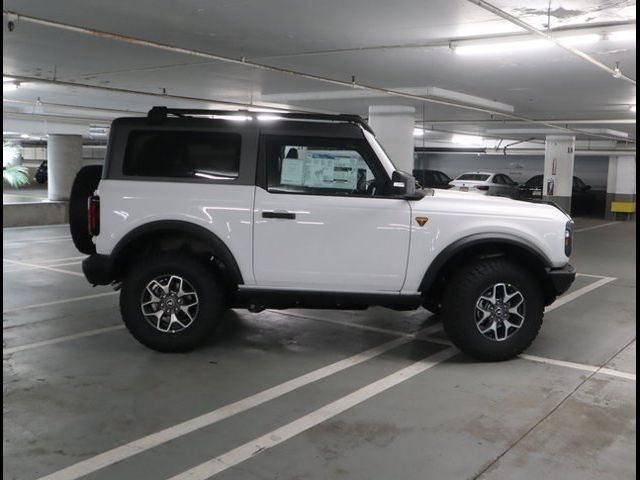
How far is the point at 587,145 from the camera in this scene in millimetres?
24547

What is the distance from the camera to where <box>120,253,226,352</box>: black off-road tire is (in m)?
5.20

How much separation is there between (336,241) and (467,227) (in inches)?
44.5

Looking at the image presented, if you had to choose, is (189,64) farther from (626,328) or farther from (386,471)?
(386,471)

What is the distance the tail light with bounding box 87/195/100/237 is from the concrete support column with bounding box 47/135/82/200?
49.7 ft

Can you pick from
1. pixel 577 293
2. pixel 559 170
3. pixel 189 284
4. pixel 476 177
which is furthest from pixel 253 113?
pixel 476 177

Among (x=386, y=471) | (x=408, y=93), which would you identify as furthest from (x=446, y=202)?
(x=408, y=93)

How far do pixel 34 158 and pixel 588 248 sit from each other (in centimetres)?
3754

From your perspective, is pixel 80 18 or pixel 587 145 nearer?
pixel 80 18

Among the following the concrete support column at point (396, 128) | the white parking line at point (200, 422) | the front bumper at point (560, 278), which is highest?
A: the concrete support column at point (396, 128)

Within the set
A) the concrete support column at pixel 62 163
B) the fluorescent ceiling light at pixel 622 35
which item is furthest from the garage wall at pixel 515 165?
the fluorescent ceiling light at pixel 622 35

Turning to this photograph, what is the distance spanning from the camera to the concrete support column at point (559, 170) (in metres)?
21.5

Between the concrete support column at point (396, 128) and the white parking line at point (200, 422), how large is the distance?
9.76m

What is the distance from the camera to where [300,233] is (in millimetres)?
5145

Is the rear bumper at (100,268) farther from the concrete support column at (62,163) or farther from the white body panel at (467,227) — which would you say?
the concrete support column at (62,163)
